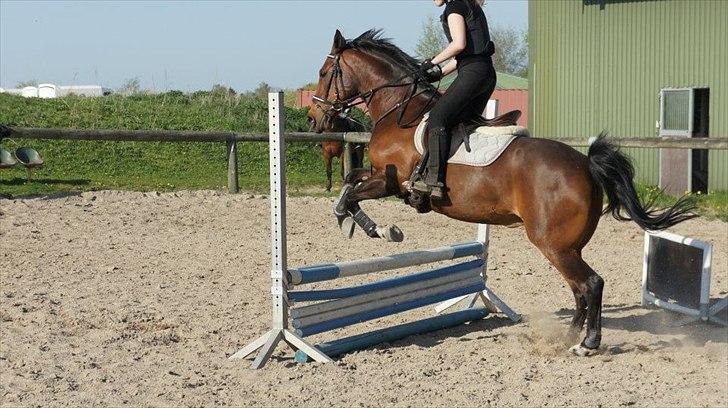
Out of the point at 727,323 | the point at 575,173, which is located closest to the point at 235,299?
the point at 575,173

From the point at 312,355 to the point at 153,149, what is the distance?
14952mm

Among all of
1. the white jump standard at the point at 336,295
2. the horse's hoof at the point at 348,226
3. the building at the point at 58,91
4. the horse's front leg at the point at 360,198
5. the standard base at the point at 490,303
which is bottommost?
the standard base at the point at 490,303

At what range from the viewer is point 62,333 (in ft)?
23.2

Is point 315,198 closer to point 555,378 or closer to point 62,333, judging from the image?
point 62,333

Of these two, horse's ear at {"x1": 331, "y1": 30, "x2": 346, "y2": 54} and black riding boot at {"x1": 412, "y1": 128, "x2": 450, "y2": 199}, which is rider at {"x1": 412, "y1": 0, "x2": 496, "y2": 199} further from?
horse's ear at {"x1": 331, "y1": 30, "x2": 346, "y2": 54}

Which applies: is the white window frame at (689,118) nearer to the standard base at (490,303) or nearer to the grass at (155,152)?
the grass at (155,152)

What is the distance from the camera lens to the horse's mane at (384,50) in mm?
8117

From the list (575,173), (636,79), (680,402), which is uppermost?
(636,79)

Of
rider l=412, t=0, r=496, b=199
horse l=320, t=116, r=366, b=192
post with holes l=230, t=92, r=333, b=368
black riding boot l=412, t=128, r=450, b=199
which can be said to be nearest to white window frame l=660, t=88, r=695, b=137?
horse l=320, t=116, r=366, b=192

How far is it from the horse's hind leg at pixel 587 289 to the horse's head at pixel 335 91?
2151mm

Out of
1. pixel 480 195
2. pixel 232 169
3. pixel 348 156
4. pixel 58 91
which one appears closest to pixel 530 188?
pixel 480 195

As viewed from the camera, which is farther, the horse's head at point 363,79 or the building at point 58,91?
the building at point 58,91

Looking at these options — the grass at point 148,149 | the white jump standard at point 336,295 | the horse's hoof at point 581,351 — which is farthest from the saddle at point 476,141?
the grass at point 148,149

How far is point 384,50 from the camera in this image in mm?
8219
